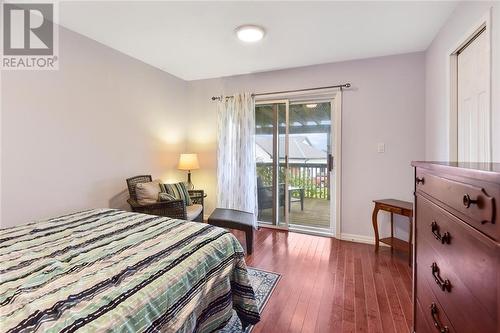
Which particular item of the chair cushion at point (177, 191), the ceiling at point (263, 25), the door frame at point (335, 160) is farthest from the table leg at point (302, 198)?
the ceiling at point (263, 25)

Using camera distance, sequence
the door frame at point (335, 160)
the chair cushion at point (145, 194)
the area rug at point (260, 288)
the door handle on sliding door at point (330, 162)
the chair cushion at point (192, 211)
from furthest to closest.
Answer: the door handle on sliding door at point (330, 162)
the door frame at point (335, 160)
the chair cushion at point (192, 211)
the chair cushion at point (145, 194)
the area rug at point (260, 288)

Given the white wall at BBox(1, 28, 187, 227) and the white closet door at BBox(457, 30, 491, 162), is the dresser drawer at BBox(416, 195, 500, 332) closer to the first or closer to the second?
the white closet door at BBox(457, 30, 491, 162)

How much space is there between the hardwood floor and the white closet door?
1263 millimetres

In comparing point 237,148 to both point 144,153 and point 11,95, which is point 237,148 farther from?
point 11,95

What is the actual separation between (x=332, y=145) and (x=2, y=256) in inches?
131

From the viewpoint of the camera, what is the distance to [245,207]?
3.69 m

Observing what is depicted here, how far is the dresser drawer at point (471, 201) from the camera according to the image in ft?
1.98

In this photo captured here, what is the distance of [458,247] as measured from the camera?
0.80 m

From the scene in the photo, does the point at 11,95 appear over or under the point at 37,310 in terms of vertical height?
over

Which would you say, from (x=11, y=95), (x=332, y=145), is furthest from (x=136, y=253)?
(x=332, y=145)

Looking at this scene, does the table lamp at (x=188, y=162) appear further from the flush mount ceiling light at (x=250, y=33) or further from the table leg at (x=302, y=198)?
the flush mount ceiling light at (x=250, y=33)

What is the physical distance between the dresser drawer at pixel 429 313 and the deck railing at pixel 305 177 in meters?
2.35

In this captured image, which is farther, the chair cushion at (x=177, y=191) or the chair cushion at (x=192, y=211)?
the chair cushion at (x=177, y=191)

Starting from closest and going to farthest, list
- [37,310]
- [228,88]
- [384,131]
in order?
[37,310]
[384,131]
[228,88]
